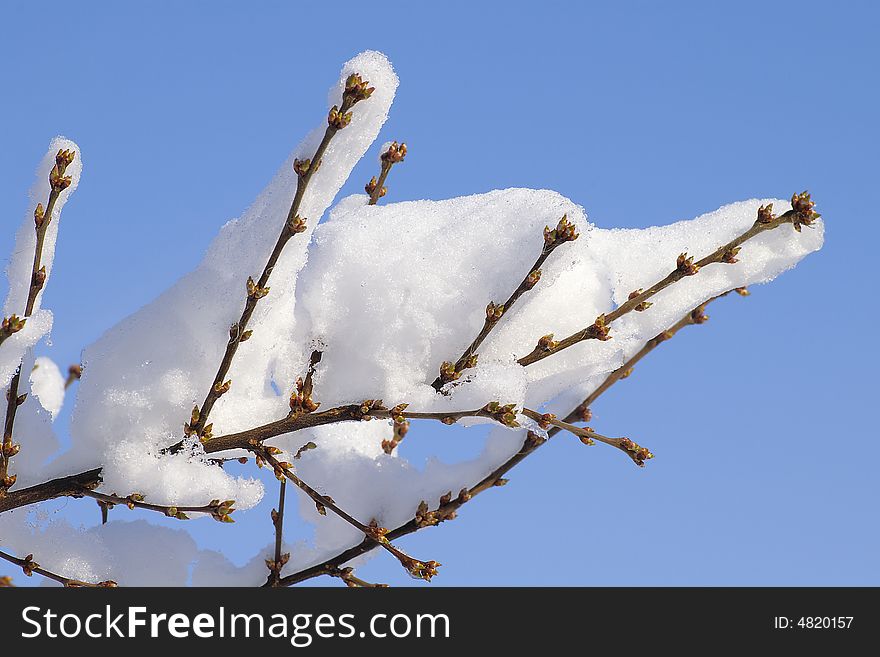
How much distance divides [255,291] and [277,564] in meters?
1.05

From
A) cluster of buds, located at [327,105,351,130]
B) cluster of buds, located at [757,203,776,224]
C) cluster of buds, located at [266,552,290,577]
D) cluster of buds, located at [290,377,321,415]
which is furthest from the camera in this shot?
cluster of buds, located at [266,552,290,577]

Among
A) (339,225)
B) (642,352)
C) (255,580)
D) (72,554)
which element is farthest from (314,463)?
(642,352)

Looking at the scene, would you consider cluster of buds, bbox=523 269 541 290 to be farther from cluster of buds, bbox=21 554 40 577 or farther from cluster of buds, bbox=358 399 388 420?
cluster of buds, bbox=21 554 40 577

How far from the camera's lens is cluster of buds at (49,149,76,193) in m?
1.76

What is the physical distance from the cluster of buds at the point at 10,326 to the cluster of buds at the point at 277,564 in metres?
1.05

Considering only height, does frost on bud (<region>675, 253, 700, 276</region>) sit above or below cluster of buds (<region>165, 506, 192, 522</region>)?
above

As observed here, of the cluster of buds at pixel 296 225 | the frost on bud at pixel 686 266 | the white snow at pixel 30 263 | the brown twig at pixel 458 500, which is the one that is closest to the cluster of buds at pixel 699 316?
the brown twig at pixel 458 500

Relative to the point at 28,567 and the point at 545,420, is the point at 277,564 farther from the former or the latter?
the point at 545,420

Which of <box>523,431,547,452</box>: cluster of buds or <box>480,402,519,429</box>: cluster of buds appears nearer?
<box>480,402,519,429</box>: cluster of buds

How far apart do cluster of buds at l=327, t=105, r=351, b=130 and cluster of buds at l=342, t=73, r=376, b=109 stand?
2 cm

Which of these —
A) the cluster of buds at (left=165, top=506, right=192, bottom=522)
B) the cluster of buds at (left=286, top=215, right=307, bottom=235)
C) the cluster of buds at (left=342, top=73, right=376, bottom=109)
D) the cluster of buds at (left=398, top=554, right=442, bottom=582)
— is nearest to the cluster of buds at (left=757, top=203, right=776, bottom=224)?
the cluster of buds at (left=342, top=73, right=376, bottom=109)

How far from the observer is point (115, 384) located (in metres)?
1.89
